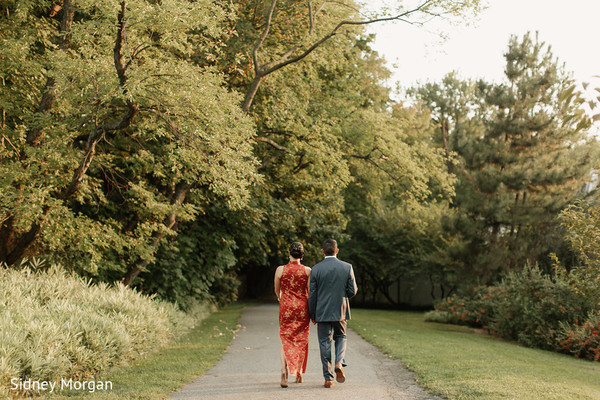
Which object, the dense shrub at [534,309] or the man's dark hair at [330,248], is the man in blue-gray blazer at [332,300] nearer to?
the man's dark hair at [330,248]

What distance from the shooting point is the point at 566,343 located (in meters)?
13.6

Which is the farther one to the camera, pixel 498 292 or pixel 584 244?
pixel 498 292

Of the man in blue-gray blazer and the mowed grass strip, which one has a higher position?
the man in blue-gray blazer

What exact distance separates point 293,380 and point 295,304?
3.73 ft

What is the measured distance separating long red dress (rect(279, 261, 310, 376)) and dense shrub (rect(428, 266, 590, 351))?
28.1 ft

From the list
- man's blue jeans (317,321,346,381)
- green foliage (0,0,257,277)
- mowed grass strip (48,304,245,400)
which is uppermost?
green foliage (0,0,257,277)

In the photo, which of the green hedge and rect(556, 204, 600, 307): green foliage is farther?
the green hedge

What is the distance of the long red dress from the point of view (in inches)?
294

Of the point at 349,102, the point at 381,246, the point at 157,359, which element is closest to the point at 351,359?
the point at 157,359

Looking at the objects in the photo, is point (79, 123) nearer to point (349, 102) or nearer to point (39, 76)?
point (39, 76)

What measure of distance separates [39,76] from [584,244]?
40.1ft

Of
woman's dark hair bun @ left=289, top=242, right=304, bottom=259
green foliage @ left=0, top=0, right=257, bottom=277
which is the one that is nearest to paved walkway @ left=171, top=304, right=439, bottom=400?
woman's dark hair bun @ left=289, top=242, right=304, bottom=259

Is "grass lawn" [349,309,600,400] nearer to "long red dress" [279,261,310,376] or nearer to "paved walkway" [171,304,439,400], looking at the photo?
"paved walkway" [171,304,439,400]

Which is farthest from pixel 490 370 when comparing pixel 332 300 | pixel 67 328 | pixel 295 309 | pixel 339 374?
pixel 67 328
